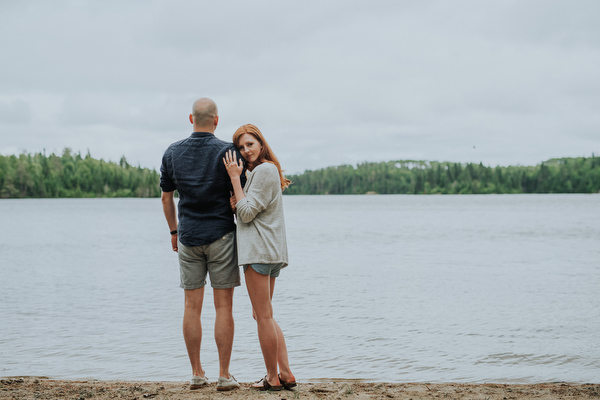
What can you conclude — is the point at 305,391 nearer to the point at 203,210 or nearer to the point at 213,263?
the point at 213,263

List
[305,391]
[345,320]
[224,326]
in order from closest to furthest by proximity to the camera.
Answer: [224,326] → [305,391] → [345,320]

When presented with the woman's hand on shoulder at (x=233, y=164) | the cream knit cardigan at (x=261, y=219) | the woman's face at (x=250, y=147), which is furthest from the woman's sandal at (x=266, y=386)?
the woman's face at (x=250, y=147)

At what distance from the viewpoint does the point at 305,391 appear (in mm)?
5355

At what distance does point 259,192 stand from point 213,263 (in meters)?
0.79

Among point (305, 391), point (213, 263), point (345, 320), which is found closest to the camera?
point (213, 263)

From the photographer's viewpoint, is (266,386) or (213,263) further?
(266,386)

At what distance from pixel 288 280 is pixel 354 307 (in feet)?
16.7

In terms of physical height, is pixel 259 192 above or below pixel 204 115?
below

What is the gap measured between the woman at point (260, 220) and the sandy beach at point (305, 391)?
1.93 ft

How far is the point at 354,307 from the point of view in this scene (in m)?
12.5

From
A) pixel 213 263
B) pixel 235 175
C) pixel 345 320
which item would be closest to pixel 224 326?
pixel 213 263

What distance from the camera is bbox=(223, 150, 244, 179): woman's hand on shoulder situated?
4.67 metres

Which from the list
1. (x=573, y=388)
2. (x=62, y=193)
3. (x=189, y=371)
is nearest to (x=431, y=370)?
(x=573, y=388)

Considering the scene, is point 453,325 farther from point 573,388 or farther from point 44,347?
point 44,347
